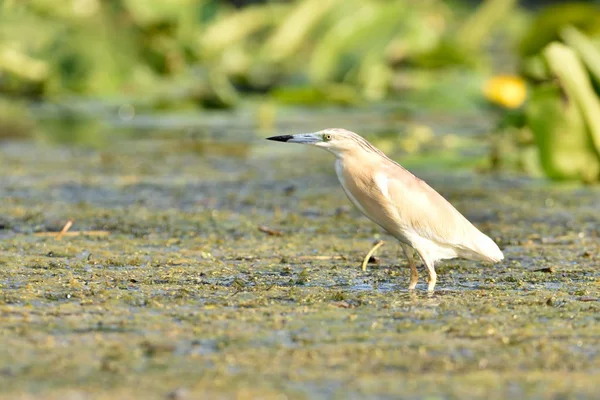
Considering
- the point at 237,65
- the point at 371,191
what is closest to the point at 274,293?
the point at 371,191

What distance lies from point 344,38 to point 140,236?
5.92 metres

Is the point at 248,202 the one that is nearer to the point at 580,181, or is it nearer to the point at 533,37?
the point at 580,181

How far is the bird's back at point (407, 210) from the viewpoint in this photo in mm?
3836

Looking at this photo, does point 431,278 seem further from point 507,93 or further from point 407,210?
point 507,93

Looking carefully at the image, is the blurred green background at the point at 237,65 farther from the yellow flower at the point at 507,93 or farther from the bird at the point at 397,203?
the bird at the point at 397,203

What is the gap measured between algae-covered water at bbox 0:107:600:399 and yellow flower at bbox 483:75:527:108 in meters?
1.69

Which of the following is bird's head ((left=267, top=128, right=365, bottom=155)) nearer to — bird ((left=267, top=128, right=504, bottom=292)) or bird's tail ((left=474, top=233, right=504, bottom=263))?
bird ((left=267, top=128, right=504, bottom=292))

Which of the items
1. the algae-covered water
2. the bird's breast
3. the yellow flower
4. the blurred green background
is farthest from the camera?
the blurred green background

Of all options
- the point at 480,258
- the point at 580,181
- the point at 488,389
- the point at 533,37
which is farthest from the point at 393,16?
the point at 488,389

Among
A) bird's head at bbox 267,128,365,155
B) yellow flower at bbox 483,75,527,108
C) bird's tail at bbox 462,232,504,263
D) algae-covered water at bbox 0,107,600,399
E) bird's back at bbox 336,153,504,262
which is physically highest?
yellow flower at bbox 483,75,527,108

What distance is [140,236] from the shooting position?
5.01m

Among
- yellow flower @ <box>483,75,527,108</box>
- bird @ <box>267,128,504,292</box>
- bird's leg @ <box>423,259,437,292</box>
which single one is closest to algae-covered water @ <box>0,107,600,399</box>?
bird's leg @ <box>423,259,437,292</box>

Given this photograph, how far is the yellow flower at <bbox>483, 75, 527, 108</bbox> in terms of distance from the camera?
8.72 m

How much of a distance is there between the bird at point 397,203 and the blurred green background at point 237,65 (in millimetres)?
3764
